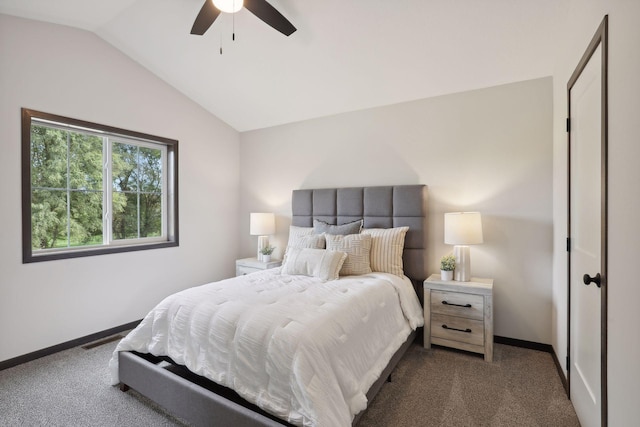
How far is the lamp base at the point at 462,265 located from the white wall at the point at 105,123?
3.14m

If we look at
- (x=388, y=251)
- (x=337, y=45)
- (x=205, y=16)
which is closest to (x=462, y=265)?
(x=388, y=251)

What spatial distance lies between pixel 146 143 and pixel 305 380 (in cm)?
339

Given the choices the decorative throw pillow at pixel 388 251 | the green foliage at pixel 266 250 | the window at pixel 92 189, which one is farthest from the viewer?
the green foliage at pixel 266 250

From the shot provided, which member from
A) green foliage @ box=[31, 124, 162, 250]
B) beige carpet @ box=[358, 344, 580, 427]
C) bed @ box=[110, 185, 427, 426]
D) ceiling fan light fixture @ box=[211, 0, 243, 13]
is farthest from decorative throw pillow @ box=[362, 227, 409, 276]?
green foliage @ box=[31, 124, 162, 250]

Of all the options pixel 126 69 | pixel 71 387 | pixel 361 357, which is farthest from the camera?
pixel 126 69

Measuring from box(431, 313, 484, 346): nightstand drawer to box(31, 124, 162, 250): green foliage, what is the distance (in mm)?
3333

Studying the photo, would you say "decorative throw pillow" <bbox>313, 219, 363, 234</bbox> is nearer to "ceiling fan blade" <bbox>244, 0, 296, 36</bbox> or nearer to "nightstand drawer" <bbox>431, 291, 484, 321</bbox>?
"nightstand drawer" <bbox>431, 291, 484, 321</bbox>

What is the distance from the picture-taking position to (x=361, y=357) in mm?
1859

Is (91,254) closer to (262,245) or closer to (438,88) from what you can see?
(262,245)

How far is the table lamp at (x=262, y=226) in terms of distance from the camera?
4094mm

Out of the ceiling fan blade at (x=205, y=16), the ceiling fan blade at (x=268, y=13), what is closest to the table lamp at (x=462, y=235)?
the ceiling fan blade at (x=268, y=13)

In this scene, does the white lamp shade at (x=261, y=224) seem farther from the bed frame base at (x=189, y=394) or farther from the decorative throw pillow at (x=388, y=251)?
the bed frame base at (x=189, y=394)
